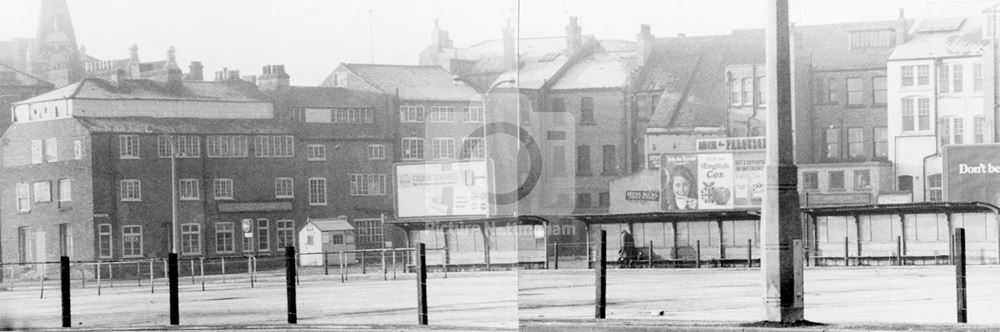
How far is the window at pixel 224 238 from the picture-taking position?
11258 millimetres

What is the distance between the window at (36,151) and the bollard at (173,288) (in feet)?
4.25

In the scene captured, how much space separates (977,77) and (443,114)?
6030 mm

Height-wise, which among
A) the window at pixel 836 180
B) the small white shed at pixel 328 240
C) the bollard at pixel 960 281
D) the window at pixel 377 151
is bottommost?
the bollard at pixel 960 281

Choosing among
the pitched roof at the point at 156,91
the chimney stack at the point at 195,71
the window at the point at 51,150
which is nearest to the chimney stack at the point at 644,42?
the pitched roof at the point at 156,91

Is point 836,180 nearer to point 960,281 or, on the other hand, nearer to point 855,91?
point 855,91

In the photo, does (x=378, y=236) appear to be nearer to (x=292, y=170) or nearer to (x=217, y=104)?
(x=292, y=170)

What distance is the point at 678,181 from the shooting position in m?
18.6

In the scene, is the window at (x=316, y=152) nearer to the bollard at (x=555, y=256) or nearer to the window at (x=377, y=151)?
the window at (x=377, y=151)

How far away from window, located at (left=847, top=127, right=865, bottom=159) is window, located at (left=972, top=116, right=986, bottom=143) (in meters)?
1.45

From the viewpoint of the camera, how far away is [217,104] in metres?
11.4

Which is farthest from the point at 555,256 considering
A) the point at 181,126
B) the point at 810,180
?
the point at 181,126

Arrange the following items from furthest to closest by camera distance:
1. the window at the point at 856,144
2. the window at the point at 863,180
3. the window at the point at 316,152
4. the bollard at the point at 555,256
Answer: the bollard at the point at 555,256, the window at the point at 863,180, the window at the point at 856,144, the window at the point at 316,152

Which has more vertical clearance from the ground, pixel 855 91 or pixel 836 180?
pixel 855 91

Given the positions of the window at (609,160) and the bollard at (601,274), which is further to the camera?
the window at (609,160)
